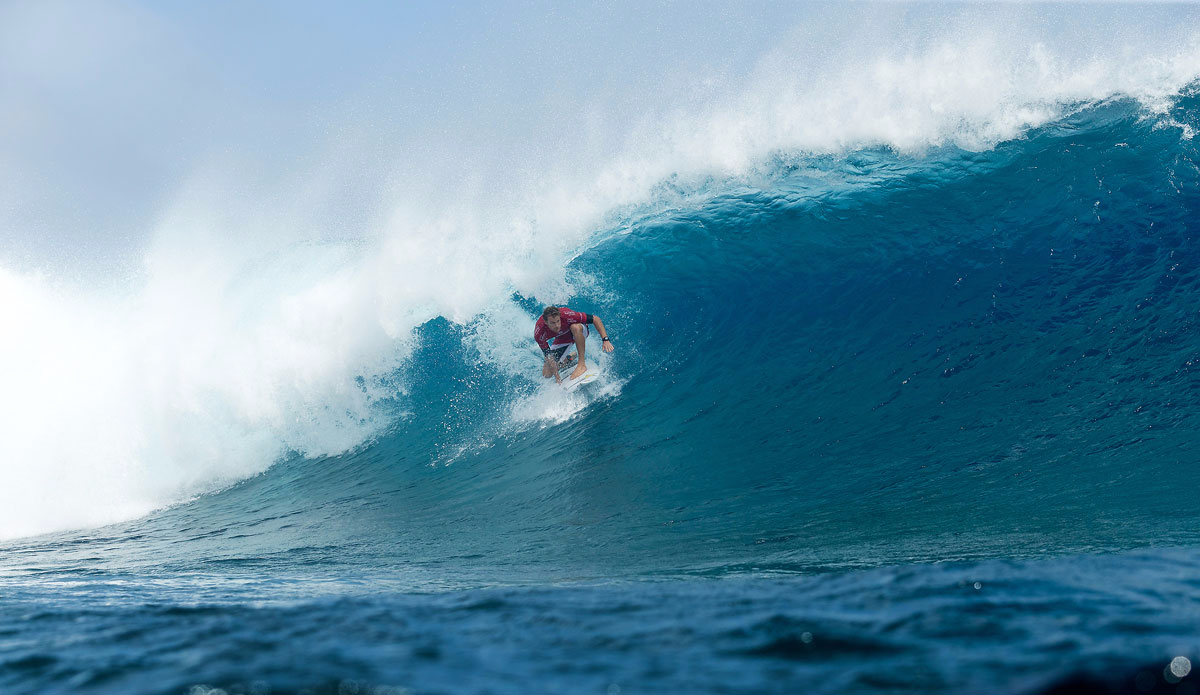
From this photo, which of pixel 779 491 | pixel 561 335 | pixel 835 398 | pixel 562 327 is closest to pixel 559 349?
pixel 561 335

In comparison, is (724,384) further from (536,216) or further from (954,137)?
(954,137)

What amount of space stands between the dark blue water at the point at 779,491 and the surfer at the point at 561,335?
2.15 ft

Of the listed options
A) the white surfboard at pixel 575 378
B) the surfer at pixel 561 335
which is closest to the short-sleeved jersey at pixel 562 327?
the surfer at pixel 561 335

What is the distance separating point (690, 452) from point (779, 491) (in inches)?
55.9

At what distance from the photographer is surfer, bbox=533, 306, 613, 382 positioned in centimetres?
872

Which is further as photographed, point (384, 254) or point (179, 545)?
point (384, 254)

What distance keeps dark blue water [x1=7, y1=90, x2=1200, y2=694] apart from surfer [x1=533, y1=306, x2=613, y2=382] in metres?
0.65

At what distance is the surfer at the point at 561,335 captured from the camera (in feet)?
28.6

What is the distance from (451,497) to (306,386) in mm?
5076

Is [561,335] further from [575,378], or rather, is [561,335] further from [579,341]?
[575,378]

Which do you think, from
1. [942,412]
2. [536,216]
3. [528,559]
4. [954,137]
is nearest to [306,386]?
[536,216]

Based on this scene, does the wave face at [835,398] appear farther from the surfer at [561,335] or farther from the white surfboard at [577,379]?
the surfer at [561,335]

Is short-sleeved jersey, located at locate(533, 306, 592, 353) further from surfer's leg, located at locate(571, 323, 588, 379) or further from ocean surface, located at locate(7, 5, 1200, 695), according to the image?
ocean surface, located at locate(7, 5, 1200, 695)

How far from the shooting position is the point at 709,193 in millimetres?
13906
